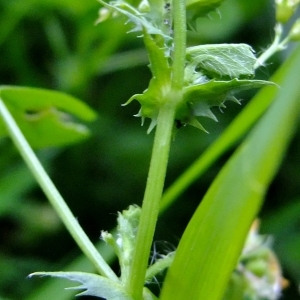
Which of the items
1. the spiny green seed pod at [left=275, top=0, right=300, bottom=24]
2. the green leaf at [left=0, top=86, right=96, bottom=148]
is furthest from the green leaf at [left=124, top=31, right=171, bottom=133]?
the green leaf at [left=0, top=86, right=96, bottom=148]

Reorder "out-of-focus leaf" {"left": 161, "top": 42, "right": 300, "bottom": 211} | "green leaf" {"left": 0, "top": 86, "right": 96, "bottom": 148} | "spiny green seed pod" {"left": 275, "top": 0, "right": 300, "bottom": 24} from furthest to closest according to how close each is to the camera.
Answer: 1. "green leaf" {"left": 0, "top": 86, "right": 96, "bottom": 148}
2. "out-of-focus leaf" {"left": 161, "top": 42, "right": 300, "bottom": 211}
3. "spiny green seed pod" {"left": 275, "top": 0, "right": 300, "bottom": 24}

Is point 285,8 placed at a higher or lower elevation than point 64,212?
higher

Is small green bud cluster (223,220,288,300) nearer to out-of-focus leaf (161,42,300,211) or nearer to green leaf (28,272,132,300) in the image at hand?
out-of-focus leaf (161,42,300,211)

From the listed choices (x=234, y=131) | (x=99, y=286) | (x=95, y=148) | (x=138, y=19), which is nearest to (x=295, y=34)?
(x=234, y=131)

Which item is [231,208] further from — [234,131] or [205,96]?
[234,131]

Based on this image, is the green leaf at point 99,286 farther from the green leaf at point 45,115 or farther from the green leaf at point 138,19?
the green leaf at point 45,115

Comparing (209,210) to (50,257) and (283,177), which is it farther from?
(283,177)

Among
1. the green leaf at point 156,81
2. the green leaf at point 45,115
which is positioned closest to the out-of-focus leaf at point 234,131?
the green leaf at point 45,115
